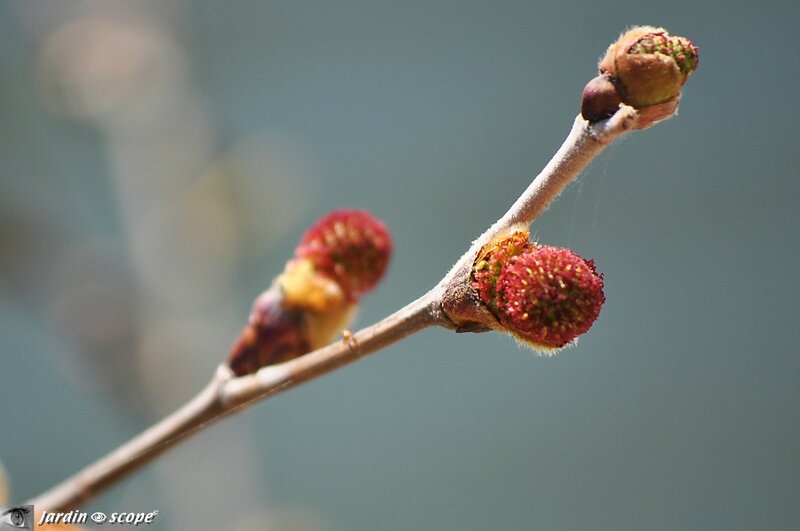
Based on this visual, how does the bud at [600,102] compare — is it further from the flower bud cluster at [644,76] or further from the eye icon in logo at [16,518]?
the eye icon in logo at [16,518]

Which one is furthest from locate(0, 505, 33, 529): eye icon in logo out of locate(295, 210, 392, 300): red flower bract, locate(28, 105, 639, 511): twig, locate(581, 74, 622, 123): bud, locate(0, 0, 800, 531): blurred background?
locate(0, 0, 800, 531): blurred background

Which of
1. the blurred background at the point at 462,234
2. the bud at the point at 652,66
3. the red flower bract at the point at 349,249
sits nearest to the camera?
the bud at the point at 652,66

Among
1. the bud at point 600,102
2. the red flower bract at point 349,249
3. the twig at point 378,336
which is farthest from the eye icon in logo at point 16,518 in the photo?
the bud at point 600,102

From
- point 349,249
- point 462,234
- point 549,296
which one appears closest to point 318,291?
point 349,249

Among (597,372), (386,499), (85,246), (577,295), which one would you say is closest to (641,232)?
(597,372)

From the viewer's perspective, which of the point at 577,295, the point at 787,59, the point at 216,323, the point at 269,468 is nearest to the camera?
the point at 577,295

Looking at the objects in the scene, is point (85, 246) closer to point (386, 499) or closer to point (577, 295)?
point (577, 295)

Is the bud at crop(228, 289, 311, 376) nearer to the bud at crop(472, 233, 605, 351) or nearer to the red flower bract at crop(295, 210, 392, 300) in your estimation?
the red flower bract at crop(295, 210, 392, 300)

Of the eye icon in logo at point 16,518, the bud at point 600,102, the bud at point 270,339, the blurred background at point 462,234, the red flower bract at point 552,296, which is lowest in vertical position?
the red flower bract at point 552,296
